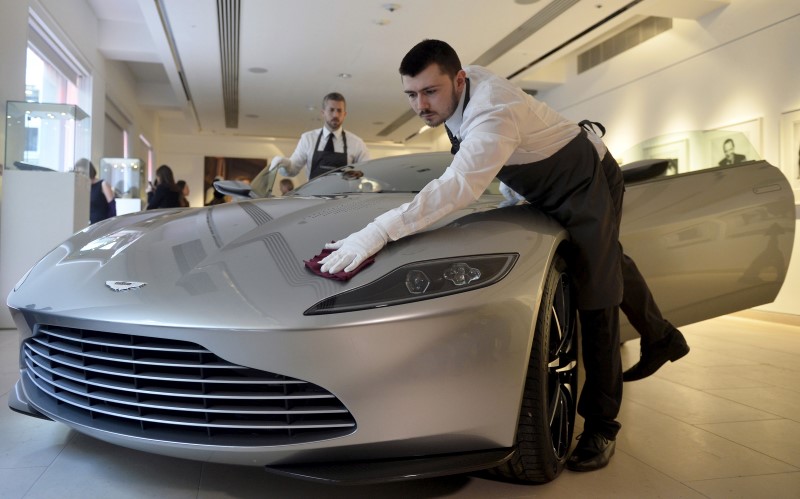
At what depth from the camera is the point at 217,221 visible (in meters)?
1.77

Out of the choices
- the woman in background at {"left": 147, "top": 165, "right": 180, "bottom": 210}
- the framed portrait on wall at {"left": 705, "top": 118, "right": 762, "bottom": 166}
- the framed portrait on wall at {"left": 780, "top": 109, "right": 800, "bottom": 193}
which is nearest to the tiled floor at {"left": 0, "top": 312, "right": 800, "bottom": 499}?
the framed portrait on wall at {"left": 705, "top": 118, "right": 762, "bottom": 166}

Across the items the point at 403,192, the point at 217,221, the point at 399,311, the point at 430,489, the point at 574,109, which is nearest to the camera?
the point at 399,311

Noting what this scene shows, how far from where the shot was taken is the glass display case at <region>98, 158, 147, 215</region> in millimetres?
8211

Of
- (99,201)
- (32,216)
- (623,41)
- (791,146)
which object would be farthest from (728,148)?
(623,41)

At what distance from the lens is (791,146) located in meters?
5.70

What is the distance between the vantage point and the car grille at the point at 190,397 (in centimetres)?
120

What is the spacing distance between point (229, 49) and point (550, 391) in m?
8.04

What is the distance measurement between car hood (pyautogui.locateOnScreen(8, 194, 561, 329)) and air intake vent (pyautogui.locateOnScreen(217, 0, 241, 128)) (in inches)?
225

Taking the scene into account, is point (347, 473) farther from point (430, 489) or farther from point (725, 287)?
point (725, 287)

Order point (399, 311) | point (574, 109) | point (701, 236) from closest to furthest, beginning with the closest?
point (399, 311), point (701, 236), point (574, 109)

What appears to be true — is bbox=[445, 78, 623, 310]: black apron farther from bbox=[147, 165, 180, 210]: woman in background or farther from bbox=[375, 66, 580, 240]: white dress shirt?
bbox=[147, 165, 180, 210]: woman in background

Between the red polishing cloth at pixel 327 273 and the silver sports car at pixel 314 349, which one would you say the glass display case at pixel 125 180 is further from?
the red polishing cloth at pixel 327 273

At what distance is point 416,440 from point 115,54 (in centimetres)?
995

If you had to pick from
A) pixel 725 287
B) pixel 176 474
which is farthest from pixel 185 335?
pixel 725 287
